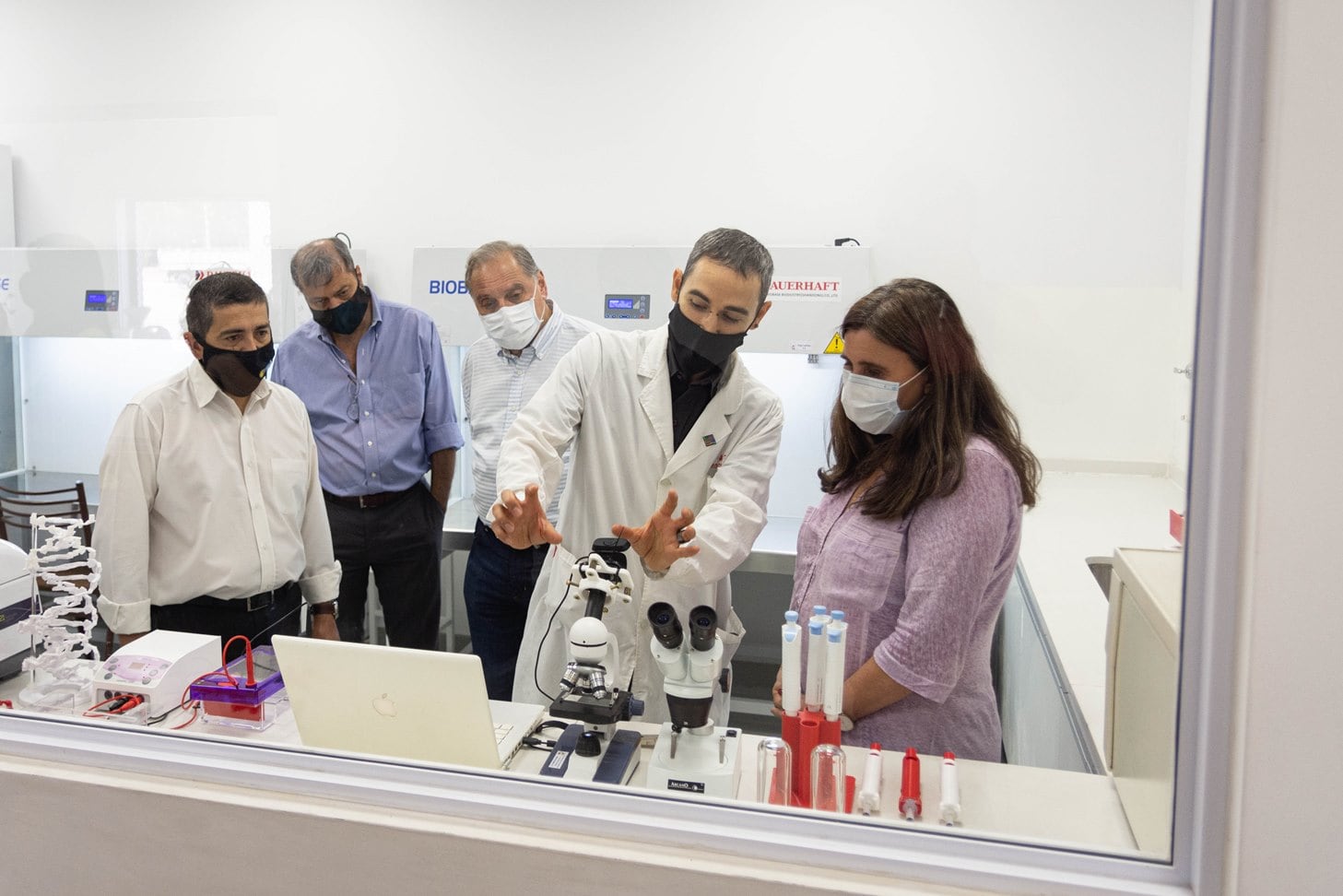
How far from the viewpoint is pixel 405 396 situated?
7.60 ft

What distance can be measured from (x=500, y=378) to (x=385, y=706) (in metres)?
1.12

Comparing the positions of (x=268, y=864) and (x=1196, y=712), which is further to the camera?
(x=268, y=864)

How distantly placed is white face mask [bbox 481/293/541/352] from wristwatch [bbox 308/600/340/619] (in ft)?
2.47

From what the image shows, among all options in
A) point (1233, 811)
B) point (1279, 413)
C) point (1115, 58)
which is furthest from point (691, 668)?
point (1115, 58)

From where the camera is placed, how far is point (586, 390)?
6.42ft

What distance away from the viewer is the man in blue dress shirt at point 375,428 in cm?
217

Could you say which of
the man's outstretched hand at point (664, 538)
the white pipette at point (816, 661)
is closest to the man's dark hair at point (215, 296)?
the man's outstretched hand at point (664, 538)

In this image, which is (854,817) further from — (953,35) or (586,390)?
(953,35)

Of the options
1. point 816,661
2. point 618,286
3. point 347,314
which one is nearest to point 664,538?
point 816,661

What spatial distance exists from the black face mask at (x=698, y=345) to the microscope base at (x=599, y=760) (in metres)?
0.76

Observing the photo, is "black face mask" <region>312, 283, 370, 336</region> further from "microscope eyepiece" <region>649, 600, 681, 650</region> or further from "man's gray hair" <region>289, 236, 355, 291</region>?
"microscope eyepiece" <region>649, 600, 681, 650</region>

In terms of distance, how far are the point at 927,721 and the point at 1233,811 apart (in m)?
0.77

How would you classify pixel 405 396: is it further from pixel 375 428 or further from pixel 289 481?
pixel 289 481

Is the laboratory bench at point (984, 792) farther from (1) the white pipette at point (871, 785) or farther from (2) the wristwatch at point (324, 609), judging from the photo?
(2) the wristwatch at point (324, 609)
